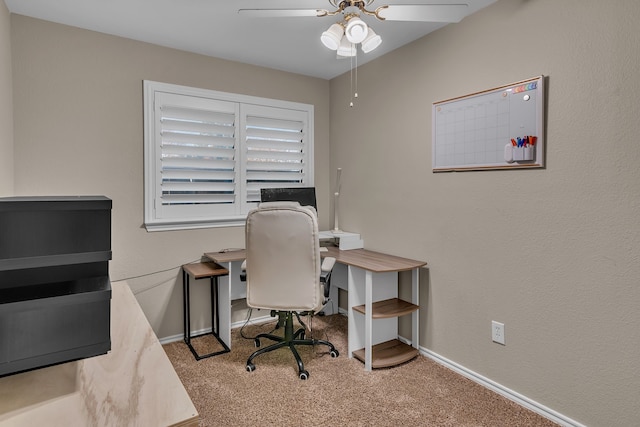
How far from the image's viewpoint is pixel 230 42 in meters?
2.86

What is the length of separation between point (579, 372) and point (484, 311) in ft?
1.90

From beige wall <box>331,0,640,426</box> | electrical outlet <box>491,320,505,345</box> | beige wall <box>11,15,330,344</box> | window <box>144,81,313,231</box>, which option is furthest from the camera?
window <box>144,81,313,231</box>

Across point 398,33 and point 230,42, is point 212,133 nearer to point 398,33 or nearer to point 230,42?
point 230,42

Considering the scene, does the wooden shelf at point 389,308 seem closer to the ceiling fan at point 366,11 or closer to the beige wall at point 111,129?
the beige wall at point 111,129

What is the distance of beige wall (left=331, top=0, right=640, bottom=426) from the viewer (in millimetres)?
1736

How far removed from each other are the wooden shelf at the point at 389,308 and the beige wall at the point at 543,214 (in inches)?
6.4

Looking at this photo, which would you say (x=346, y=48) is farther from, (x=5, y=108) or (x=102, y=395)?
(x=5, y=108)

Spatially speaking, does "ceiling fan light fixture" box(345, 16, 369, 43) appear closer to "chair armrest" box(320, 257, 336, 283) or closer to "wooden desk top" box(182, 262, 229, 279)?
"chair armrest" box(320, 257, 336, 283)

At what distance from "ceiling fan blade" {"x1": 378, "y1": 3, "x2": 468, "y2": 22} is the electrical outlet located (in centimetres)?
182

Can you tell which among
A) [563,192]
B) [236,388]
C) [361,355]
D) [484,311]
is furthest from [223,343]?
[563,192]

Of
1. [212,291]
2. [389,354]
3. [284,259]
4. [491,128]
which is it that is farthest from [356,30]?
[212,291]

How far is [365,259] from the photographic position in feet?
9.39

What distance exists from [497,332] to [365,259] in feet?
3.41

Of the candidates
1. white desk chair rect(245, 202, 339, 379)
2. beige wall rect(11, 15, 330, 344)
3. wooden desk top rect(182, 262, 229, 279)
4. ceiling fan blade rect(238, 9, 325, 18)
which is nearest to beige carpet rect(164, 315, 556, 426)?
white desk chair rect(245, 202, 339, 379)
